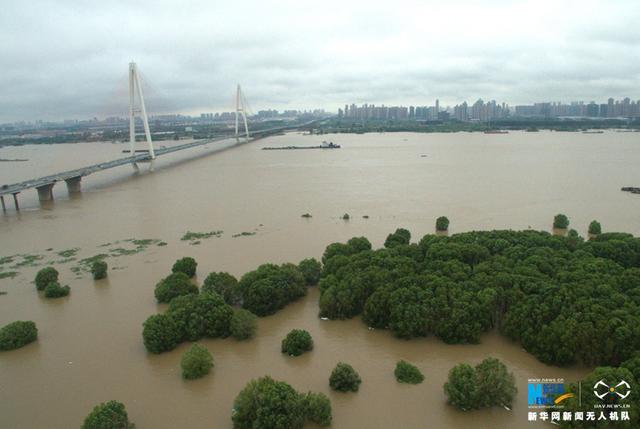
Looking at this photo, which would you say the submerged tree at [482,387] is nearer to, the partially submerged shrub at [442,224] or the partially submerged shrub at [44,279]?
the partially submerged shrub at [44,279]

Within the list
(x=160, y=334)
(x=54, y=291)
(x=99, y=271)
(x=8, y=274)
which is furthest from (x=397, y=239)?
(x=8, y=274)

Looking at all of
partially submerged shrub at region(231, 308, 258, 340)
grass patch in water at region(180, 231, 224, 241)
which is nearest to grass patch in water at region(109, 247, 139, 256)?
grass patch in water at region(180, 231, 224, 241)

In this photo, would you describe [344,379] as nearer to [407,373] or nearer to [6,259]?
[407,373]

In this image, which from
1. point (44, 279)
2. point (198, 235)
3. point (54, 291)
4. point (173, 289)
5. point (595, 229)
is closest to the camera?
point (173, 289)

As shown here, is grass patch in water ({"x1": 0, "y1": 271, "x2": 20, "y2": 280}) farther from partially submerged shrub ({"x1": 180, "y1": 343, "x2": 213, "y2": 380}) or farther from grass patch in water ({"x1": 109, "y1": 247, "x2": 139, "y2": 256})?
partially submerged shrub ({"x1": 180, "y1": 343, "x2": 213, "y2": 380})

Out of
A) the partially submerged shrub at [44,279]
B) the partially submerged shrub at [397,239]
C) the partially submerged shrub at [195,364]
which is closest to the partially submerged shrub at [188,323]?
the partially submerged shrub at [195,364]
